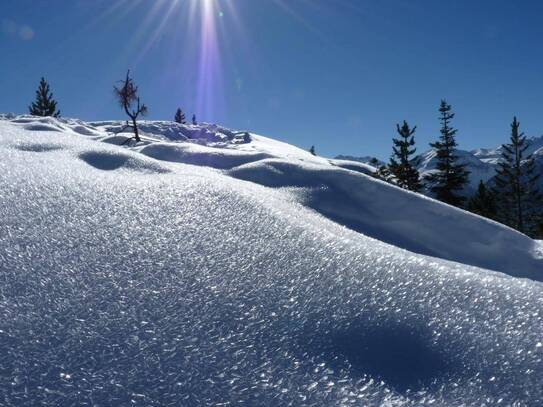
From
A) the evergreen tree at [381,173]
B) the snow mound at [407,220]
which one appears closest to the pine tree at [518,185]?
the evergreen tree at [381,173]

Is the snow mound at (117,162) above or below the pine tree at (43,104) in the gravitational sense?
below

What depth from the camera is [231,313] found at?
1.42 m

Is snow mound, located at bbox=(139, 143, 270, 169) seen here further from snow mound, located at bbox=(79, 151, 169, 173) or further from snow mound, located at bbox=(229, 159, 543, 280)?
snow mound, located at bbox=(79, 151, 169, 173)

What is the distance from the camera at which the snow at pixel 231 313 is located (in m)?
1.07

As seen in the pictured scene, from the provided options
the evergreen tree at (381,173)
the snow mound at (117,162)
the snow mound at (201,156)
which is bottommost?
the snow mound at (117,162)

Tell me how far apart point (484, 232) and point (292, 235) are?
2559 mm

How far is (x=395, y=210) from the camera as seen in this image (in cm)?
372

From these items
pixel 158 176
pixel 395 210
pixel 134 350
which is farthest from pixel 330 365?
pixel 395 210

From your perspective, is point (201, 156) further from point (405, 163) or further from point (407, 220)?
point (405, 163)

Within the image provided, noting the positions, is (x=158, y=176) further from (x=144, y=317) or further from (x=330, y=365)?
(x=330, y=365)

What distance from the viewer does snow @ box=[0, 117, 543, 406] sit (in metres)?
1.07

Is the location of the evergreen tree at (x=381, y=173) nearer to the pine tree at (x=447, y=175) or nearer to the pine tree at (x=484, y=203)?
the pine tree at (x=447, y=175)

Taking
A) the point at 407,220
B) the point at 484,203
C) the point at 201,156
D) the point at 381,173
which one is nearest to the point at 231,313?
the point at 407,220

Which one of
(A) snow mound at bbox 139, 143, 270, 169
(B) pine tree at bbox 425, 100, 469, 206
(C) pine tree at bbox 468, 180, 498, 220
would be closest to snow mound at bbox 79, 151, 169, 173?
(A) snow mound at bbox 139, 143, 270, 169
